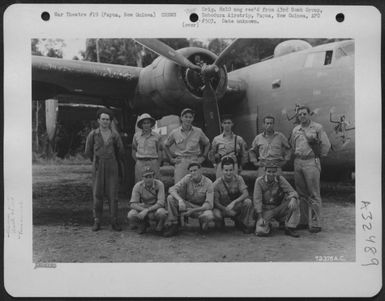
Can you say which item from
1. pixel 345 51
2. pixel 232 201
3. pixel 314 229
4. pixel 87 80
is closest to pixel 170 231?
pixel 232 201

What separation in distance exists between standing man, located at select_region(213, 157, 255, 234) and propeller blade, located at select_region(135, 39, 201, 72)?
1526mm

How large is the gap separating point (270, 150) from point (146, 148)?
1.39 meters

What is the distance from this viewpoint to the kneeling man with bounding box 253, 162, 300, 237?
12.9 ft

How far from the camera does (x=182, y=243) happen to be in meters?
3.88

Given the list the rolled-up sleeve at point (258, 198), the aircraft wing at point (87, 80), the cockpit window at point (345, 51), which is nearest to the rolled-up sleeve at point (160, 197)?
the rolled-up sleeve at point (258, 198)

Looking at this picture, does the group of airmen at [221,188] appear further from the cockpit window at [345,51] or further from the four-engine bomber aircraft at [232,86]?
the cockpit window at [345,51]

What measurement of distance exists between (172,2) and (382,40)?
7.32 feet

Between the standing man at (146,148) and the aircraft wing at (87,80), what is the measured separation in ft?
4.76

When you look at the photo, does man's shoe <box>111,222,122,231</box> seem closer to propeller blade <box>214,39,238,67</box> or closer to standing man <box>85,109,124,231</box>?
standing man <box>85,109,124,231</box>

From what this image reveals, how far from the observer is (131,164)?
4.92 metres

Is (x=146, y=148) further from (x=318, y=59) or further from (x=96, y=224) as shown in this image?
(x=318, y=59)

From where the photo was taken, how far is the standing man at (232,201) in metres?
3.96

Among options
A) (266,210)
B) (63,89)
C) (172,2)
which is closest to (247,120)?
(266,210)

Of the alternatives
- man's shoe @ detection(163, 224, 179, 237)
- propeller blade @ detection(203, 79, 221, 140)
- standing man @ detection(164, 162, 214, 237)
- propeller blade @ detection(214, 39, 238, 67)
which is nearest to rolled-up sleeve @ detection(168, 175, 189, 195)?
standing man @ detection(164, 162, 214, 237)
